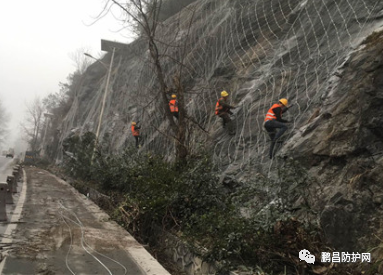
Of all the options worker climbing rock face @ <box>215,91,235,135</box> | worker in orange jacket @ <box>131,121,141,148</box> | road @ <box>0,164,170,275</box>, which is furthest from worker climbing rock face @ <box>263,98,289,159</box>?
worker in orange jacket @ <box>131,121,141,148</box>

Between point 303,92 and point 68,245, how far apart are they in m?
5.51

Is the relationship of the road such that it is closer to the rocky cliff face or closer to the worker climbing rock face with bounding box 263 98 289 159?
the rocky cliff face

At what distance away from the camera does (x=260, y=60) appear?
9922 mm

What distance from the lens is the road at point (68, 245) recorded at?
184 inches

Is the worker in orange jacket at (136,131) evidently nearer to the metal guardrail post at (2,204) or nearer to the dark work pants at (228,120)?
the dark work pants at (228,120)

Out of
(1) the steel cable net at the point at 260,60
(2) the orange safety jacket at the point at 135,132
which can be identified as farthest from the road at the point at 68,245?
(2) the orange safety jacket at the point at 135,132

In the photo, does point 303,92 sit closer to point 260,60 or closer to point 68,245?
point 260,60

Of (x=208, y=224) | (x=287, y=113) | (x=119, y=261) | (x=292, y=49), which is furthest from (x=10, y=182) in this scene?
(x=292, y=49)

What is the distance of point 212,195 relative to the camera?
6430 mm

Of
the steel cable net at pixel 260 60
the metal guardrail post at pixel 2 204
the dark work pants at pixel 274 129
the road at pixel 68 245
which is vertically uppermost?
the steel cable net at pixel 260 60

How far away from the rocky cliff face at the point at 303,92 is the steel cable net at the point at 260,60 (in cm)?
3

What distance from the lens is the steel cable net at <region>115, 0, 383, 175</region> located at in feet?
24.8

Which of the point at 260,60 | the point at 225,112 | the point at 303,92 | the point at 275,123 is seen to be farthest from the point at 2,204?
the point at 260,60

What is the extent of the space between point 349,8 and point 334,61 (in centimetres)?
171
